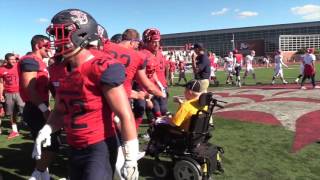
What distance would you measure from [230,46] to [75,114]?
107 m

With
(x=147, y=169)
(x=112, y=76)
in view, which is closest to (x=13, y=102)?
(x=147, y=169)

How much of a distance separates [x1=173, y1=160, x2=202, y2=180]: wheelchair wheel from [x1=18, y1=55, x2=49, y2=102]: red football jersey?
6.73 feet

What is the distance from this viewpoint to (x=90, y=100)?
3117 millimetres

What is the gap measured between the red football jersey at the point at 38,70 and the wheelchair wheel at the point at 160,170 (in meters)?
1.85

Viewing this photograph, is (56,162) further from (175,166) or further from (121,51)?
(121,51)

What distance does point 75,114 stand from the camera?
127 inches

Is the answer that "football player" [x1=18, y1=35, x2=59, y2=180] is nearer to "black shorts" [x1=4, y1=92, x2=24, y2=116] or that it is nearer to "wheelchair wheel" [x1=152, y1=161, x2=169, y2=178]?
"wheelchair wheel" [x1=152, y1=161, x2=169, y2=178]

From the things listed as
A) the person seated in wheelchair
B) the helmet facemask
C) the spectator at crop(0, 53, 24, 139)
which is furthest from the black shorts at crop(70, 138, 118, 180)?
the spectator at crop(0, 53, 24, 139)

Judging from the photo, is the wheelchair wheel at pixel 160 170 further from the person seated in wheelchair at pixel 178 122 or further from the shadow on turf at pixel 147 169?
the person seated in wheelchair at pixel 178 122

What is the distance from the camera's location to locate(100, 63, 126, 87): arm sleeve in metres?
2.97

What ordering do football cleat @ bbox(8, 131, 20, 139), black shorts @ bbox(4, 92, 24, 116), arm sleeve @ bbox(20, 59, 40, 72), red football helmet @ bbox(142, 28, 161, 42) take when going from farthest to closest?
black shorts @ bbox(4, 92, 24, 116) → football cleat @ bbox(8, 131, 20, 139) → red football helmet @ bbox(142, 28, 161, 42) → arm sleeve @ bbox(20, 59, 40, 72)

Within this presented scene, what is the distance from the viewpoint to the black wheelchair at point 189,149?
5.82 metres

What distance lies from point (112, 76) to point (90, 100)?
0.28 m

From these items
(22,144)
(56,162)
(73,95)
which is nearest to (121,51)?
(73,95)
